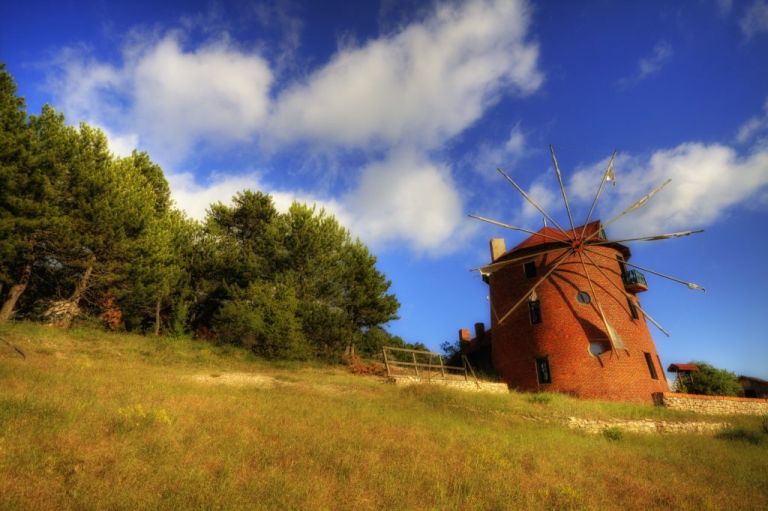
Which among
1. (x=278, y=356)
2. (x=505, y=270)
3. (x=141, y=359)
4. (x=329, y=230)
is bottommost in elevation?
(x=141, y=359)

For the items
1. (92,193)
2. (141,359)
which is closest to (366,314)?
(141,359)

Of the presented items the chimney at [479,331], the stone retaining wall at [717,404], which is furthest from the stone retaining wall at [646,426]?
the chimney at [479,331]

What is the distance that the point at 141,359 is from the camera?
2077cm

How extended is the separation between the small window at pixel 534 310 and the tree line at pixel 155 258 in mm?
11827

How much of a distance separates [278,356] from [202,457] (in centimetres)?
1906

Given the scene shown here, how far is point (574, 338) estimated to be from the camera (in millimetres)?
24438

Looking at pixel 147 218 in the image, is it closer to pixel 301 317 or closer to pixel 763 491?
pixel 301 317

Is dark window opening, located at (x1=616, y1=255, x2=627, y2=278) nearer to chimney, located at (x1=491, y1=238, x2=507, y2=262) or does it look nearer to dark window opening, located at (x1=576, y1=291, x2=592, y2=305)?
dark window opening, located at (x1=576, y1=291, x2=592, y2=305)

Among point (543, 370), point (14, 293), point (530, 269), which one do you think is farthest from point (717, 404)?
point (14, 293)

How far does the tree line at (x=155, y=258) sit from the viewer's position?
64.7ft

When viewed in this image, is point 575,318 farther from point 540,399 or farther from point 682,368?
point 682,368

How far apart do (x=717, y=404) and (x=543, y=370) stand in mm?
8755

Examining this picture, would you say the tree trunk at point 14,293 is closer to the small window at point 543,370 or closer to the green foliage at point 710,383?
the small window at point 543,370

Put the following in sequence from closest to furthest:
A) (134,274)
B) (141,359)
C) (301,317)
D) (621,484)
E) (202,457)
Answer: (202,457) < (621,484) < (141,359) < (134,274) < (301,317)
